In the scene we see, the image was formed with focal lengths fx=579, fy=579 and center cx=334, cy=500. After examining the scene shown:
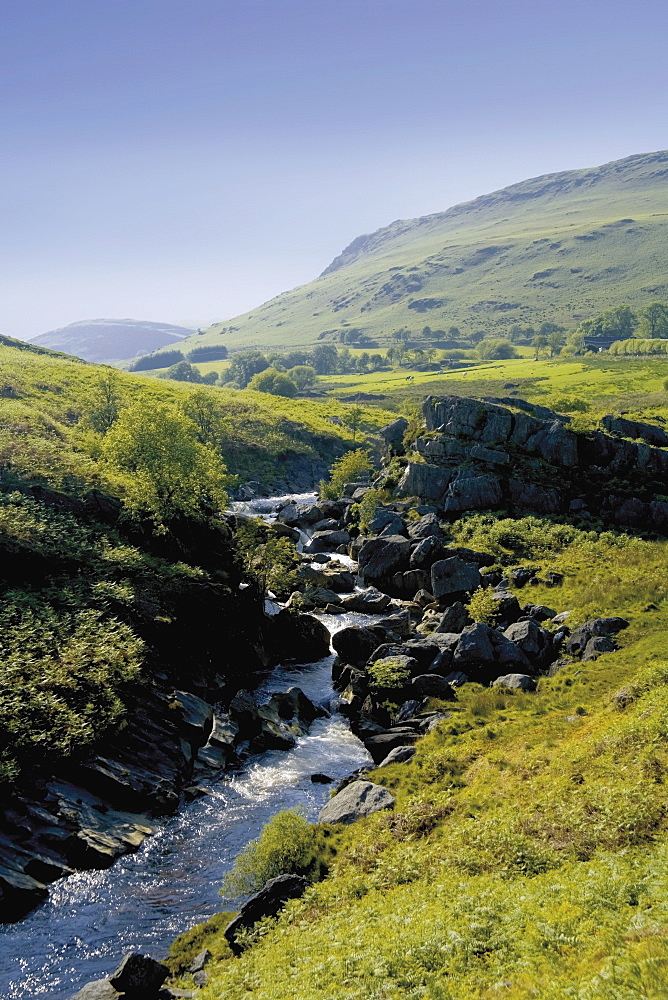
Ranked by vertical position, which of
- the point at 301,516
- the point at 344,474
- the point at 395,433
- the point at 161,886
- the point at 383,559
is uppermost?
the point at 395,433

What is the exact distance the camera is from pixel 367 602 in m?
60.8

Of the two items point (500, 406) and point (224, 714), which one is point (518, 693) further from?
point (500, 406)

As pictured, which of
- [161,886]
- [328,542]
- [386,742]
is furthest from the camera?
[328,542]

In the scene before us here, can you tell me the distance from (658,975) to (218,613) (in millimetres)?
39860

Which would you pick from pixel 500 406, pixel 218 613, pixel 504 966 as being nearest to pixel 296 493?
pixel 500 406

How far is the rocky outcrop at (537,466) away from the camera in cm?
6738

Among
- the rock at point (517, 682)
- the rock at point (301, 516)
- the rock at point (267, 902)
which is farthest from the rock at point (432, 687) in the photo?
the rock at point (301, 516)

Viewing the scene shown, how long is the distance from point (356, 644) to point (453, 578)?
1392cm

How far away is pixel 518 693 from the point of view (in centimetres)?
3878

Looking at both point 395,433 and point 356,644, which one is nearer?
point 356,644

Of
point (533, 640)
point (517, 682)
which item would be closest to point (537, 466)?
point (533, 640)

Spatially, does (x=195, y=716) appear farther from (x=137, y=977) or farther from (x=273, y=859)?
(x=137, y=977)

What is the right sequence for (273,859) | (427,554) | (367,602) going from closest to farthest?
(273,859) → (367,602) → (427,554)

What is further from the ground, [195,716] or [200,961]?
[195,716]
